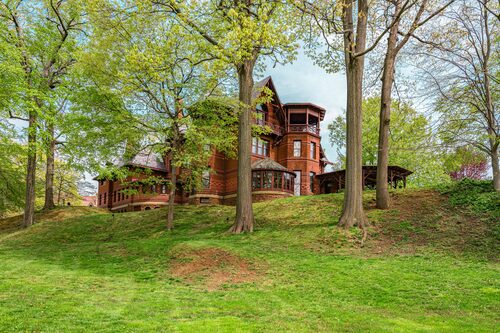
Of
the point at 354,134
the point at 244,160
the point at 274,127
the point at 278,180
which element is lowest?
the point at 278,180

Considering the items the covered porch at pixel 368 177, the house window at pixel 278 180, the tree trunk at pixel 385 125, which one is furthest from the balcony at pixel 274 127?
the tree trunk at pixel 385 125

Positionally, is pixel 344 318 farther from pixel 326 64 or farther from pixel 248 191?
pixel 326 64

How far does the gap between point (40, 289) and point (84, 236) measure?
14488 mm

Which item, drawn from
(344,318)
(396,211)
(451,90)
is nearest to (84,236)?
(396,211)

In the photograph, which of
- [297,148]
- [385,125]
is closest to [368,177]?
[297,148]

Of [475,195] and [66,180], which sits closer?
[475,195]

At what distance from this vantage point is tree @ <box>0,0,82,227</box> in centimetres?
2241

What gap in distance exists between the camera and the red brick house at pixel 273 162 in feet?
105

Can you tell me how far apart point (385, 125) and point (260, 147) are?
680 inches

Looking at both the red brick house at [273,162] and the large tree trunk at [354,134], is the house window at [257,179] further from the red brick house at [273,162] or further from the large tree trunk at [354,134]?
the large tree trunk at [354,134]

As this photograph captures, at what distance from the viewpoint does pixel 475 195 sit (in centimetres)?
1756

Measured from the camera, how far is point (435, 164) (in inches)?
1491

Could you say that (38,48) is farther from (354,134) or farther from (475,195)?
(475,195)

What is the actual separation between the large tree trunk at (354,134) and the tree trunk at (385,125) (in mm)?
2105
